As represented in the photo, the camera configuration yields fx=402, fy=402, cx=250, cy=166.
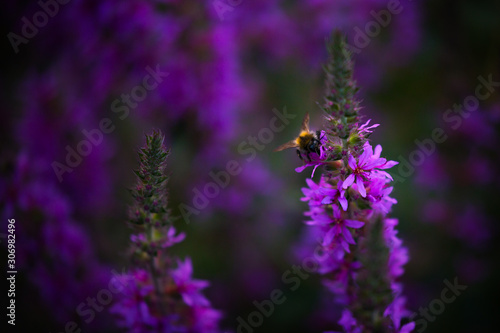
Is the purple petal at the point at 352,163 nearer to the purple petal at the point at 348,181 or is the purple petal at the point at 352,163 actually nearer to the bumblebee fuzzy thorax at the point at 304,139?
the purple petal at the point at 348,181

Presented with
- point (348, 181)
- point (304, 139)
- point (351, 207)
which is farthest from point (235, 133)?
point (348, 181)

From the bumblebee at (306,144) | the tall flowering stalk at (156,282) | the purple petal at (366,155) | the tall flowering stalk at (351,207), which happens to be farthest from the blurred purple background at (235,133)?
the purple petal at (366,155)

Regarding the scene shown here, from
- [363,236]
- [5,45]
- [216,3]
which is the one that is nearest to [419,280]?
[363,236]

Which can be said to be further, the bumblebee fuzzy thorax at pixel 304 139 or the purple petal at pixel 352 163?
the bumblebee fuzzy thorax at pixel 304 139

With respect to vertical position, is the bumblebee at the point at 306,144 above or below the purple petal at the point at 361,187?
above

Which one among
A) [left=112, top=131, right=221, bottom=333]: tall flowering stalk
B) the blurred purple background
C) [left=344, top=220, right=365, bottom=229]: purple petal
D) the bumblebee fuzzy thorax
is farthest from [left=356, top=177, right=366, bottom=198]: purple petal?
the blurred purple background

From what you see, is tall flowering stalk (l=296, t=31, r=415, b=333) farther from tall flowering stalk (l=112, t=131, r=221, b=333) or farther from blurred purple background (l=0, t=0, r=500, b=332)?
blurred purple background (l=0, t=0, r=500, b=332)
